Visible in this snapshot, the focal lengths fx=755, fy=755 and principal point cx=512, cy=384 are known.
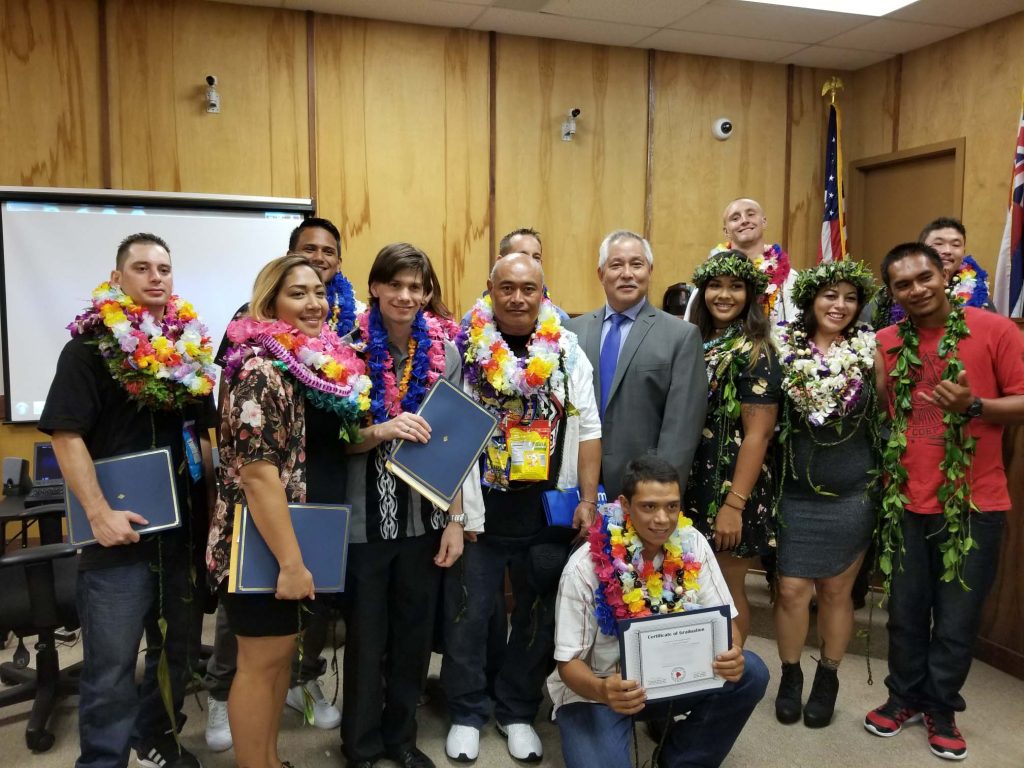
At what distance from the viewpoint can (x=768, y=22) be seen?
16.5ft

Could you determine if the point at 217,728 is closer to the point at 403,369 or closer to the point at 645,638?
the point at 403,369

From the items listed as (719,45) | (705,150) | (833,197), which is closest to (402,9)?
(719,45)

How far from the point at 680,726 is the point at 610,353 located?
4.09 feet

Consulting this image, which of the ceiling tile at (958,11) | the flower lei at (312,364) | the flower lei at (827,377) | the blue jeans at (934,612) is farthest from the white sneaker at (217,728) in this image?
the ceiling tile at (958,11)

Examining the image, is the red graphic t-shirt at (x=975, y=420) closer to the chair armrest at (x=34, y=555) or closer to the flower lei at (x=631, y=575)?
the flower lei at (x=631, y=575)

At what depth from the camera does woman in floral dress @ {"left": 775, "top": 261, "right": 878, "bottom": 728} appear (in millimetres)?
2662

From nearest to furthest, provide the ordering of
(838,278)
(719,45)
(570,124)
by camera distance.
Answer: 1. (838,278)
2. (570,124)
3. (719,45)

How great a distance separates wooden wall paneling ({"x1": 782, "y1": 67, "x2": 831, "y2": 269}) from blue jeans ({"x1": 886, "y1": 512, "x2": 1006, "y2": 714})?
3838 mm

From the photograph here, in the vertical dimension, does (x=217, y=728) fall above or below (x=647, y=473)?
below

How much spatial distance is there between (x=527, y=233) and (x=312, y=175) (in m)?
2.01

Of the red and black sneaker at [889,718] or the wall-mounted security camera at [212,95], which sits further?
the wall-mounted security camera at [212,95]

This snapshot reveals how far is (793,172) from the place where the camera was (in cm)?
606

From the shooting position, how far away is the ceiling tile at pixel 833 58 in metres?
5.58

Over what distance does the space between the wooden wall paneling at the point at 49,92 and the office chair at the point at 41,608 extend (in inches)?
108
